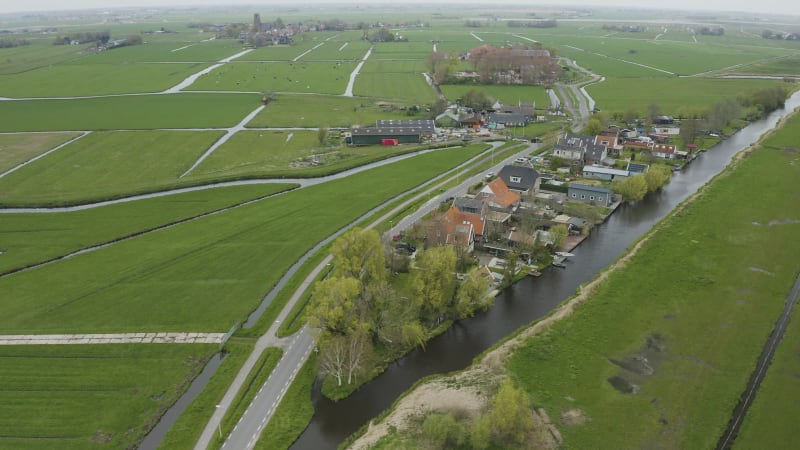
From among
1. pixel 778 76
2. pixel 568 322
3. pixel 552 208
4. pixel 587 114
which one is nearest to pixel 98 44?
pixel 587 114

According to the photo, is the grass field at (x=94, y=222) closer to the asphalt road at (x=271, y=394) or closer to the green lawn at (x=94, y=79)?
the asphalt road at (x=271, y=394)

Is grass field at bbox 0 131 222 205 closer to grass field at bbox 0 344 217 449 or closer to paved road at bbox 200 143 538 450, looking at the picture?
grass field at bbox 0 344 217 449

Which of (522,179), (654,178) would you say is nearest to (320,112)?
(522,179)

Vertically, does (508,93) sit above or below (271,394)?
above

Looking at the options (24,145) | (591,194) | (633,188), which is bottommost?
(591,194)

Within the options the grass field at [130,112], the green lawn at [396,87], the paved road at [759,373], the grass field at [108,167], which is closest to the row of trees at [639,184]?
the paved road at [759,373]

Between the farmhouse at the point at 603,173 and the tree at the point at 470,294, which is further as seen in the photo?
the farmhouse at the point at 603,173

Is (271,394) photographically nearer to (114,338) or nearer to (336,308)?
(336,308)
